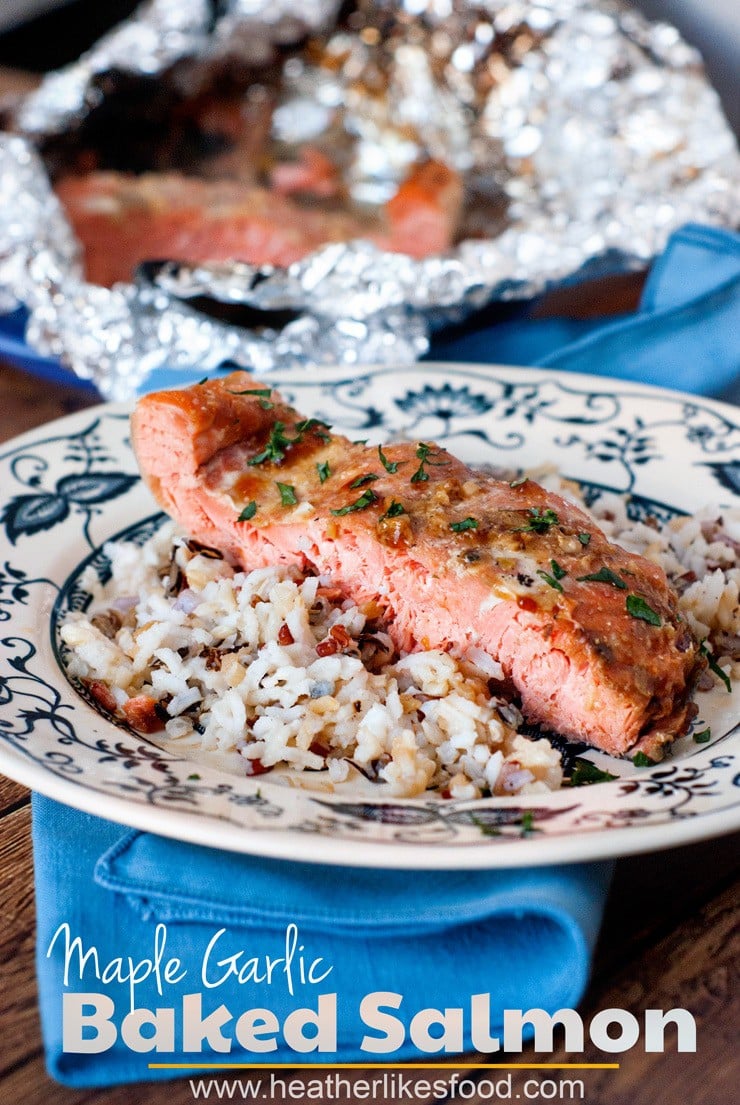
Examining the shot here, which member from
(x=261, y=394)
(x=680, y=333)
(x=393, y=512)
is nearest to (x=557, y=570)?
(x=393, y=512)

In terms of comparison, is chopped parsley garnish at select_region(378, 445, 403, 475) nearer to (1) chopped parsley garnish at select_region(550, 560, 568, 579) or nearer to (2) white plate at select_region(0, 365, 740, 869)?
(1) chopped parsley garnish at select_region(550, 560, 568, 579)

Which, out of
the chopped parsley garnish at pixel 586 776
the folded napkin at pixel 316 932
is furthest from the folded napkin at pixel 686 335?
the folded napkin at pixel 316 932

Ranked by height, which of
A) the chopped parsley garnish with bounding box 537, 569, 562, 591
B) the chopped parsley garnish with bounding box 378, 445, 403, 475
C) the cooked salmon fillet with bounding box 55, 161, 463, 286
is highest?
the chopped parsley garnish with bounding box 378, 445, 403, 475

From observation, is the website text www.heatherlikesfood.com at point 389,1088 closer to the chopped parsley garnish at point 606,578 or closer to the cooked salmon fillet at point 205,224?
the chopped parsley garnish at point 606,578

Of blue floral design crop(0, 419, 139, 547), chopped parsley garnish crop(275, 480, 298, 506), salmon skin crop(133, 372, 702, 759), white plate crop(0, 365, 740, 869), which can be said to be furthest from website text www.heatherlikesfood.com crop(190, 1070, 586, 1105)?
blue floral design crop(0, 419, 139, 547)

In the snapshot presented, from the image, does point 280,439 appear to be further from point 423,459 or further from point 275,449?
point 423,459

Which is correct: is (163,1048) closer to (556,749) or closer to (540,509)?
(556,749)
